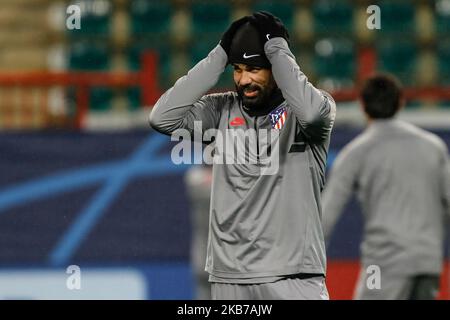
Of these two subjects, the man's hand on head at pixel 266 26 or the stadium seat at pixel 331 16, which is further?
the stadium seat at pixel 331 16

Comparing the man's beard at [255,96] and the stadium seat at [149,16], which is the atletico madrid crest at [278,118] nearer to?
the man's beard at [255,96]

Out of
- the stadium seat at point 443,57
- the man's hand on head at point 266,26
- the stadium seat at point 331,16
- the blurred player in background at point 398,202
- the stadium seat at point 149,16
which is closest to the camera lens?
the man's hand on head at point 266,26

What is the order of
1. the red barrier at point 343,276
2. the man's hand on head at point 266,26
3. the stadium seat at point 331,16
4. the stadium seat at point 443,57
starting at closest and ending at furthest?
the man's hand on head at point 266,26 < the red barrier at point 343,276 < the stadium seat at point 443,57 < the stadium seat at point 331,16

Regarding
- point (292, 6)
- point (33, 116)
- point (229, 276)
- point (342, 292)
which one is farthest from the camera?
point (292, 6)

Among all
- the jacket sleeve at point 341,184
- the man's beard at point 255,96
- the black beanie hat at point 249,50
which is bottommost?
the jacket sleeve at point 341,184

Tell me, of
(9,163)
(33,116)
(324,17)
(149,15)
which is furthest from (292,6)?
(9,163)

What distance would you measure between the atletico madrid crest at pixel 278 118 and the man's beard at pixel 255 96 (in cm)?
6

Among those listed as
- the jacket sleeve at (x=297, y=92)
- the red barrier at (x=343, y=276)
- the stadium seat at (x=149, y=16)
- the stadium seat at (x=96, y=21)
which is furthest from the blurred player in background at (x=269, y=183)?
the stadium seat at (x=149, y=16)

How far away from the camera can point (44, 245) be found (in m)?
7.59

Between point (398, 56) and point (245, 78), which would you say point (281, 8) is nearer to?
point (398, 56)

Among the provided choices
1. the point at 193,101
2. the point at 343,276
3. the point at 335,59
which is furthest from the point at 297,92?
the point at 335,59

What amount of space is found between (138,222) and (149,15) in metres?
4.72

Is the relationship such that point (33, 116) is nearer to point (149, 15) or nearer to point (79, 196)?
point (79, 196)

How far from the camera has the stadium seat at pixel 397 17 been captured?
11.7 m
